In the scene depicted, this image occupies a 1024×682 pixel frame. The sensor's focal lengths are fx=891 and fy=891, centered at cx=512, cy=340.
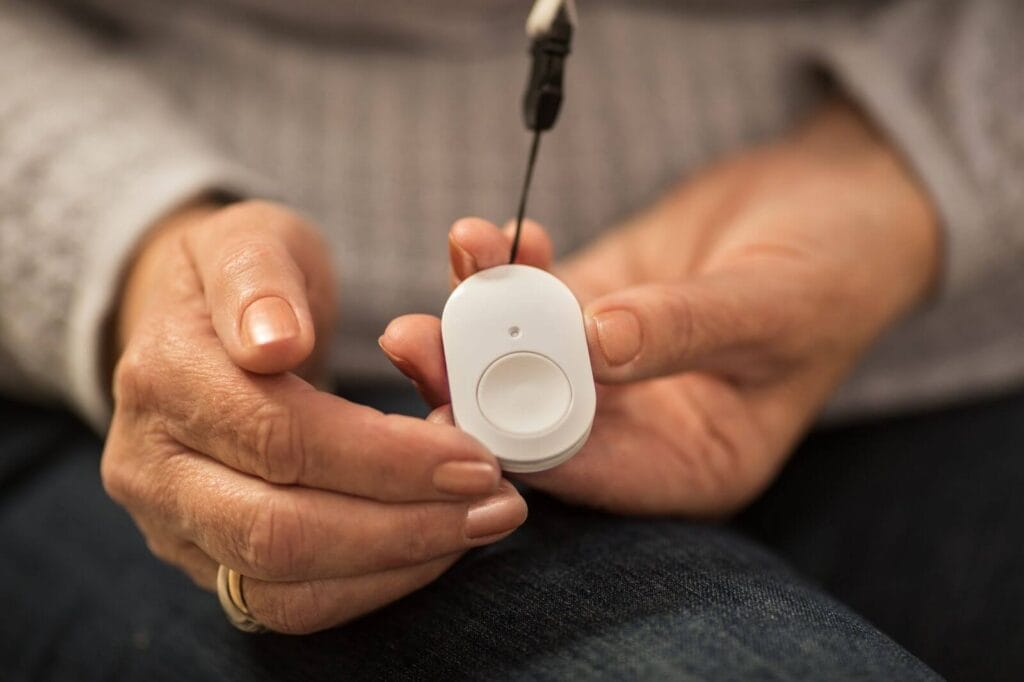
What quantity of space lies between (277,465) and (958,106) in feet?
2.28

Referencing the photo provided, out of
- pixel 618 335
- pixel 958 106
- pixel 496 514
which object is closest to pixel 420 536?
pixel 496 514

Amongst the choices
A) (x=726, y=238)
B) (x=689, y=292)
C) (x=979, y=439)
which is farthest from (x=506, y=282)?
(x=979, y=439)

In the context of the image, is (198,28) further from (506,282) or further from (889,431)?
(889,431)

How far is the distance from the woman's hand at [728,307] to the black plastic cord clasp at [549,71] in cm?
7

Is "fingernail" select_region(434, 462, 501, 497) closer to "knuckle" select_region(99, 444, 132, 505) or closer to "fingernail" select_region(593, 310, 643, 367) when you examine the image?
"fingernail" select_region(593, 310, 643, 367)

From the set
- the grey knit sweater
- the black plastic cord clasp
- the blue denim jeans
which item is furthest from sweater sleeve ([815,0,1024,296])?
the black plastic cord clasp

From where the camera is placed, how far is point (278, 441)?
0.46 meters

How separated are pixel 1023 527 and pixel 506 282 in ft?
1.72

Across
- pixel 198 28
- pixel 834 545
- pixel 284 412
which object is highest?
pixel 198 28

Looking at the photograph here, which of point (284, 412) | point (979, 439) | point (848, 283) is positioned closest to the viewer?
point (284, 412)

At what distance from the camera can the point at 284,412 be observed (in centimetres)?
46

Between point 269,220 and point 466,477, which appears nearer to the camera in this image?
point 466,477

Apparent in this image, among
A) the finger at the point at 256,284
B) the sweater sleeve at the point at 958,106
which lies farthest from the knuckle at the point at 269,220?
the sweater sleeve at the point at 958,106

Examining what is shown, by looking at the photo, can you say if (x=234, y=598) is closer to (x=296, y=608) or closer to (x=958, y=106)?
(x=296, y=608)
